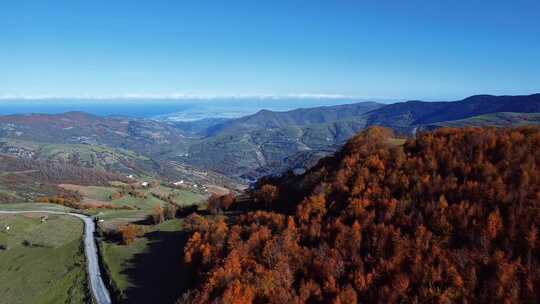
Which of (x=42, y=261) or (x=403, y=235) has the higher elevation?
(x=403, y=235)

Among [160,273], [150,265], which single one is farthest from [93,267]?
[160,273]

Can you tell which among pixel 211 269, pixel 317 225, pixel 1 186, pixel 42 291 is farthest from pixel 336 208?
pixel 1 186

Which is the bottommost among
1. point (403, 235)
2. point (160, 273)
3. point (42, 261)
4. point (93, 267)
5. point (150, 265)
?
point (42, 261)

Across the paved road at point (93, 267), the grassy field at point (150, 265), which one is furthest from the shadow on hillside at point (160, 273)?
the paved road at point (93, 267)

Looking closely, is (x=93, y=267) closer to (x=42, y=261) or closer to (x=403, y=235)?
(x=42, y=261)

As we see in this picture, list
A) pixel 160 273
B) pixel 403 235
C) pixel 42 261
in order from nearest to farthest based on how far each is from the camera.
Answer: pixel 403 235 < pixel 160 273 < pixel 42 261

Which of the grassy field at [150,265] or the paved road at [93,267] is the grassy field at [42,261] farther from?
the grassy field at [150,265]

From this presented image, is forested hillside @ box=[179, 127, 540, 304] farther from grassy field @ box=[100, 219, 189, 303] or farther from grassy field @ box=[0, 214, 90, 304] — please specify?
grassy field @ box=[0, 214, 90, 304]
